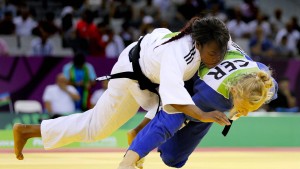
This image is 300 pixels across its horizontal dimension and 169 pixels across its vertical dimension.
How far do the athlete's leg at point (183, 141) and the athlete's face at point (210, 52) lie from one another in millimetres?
675

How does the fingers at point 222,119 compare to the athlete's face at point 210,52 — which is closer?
the fingers at point 222,119

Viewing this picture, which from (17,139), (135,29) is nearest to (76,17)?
(135,29)

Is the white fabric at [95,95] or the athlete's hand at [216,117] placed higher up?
the athlete's hand at [216,117]

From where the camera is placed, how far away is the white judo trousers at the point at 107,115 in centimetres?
650

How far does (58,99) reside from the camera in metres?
12.6

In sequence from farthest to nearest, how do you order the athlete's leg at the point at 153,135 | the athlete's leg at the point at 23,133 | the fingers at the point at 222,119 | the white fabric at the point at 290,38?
1. the white fabric at the point at 290,38
2. the athlete's leg at the point at 23,133
3. the athlete's leg at the point at 153,135
4. the fingers at the point at 222,119

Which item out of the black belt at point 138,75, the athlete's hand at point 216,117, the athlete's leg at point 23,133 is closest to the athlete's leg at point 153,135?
the athlete's hand at point 216,117

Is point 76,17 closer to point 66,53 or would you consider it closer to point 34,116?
point 66,53

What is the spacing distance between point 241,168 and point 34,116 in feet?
15.9

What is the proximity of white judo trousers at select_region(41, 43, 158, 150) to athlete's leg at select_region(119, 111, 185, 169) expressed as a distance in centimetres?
57

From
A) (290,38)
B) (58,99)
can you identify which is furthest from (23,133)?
(290,38)

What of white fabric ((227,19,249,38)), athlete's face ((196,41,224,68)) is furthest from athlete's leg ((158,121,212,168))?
white fabric ((227,19,249,38))

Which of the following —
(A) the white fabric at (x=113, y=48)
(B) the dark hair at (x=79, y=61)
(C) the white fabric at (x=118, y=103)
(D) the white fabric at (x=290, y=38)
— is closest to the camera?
(C) the white fabric at (x=118, y=103)

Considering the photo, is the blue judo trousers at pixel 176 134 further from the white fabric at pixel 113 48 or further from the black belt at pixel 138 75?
the white fabric at pixel 113 48
